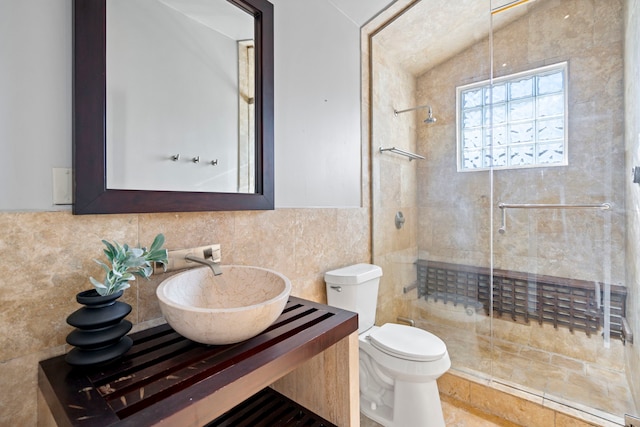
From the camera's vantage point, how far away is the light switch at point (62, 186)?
80 centimetres

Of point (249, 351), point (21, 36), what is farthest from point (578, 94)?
point (21, 36)

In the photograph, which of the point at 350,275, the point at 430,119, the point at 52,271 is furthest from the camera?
the point at 430,119

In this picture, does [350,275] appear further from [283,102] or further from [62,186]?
[62,186]

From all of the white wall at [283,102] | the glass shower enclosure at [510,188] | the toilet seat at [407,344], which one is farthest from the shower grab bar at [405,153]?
the toilet seat at [407,344]

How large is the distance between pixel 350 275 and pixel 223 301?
77 centimetres

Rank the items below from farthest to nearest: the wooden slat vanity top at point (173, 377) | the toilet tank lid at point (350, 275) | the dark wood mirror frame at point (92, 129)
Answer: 1. the toilet tank lid at point (350, 275)
2. the dark wood mirror frame at point (92, 129)
3. the wooden slat vanity top at point (173, 377)

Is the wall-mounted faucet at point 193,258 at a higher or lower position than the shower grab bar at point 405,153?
lower

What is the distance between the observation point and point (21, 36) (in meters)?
0.76

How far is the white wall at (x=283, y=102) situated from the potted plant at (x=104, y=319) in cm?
25

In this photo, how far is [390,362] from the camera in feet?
4.80

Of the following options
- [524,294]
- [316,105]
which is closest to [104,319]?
[316,105]

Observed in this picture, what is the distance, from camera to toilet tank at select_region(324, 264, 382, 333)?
162 centimetres

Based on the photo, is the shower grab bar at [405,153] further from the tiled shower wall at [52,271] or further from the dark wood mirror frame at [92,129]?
the dark wood mirror frame at [92,129]

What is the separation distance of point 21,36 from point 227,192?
0.70 m
